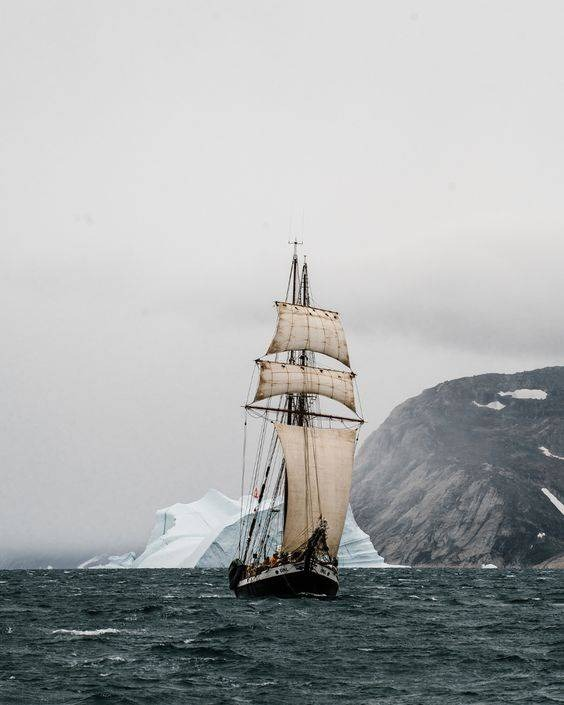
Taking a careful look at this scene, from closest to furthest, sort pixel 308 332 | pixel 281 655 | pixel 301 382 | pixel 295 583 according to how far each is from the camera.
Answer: pixel 281 655 → pixel 295 583 → pixel 301 382 → pixel 308 332

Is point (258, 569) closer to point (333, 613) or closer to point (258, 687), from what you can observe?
point (333, 613)

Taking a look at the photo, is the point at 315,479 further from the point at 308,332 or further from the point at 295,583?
the point at 308,332

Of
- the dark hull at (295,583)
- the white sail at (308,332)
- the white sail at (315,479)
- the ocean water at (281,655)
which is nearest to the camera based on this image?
the ocean water at (281,655)

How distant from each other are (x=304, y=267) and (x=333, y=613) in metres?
40.1

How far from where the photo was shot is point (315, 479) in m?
83.4

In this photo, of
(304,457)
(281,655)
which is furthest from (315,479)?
(281,655)

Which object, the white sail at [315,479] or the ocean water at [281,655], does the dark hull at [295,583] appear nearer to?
the white sail at [315,479]

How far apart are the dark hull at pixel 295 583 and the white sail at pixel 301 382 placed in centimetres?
1833

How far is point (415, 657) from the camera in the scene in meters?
39.0

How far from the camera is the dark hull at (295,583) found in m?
72.4

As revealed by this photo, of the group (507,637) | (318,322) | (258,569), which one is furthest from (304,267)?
(507,637)

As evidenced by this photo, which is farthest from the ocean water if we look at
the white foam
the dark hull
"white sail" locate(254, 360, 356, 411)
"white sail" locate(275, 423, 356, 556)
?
"white sail" locate(254, 360, 356, 411)

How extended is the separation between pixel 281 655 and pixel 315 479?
43.8 metres

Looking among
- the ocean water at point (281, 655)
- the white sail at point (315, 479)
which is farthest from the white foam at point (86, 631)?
the white sail at point (315, 479)
